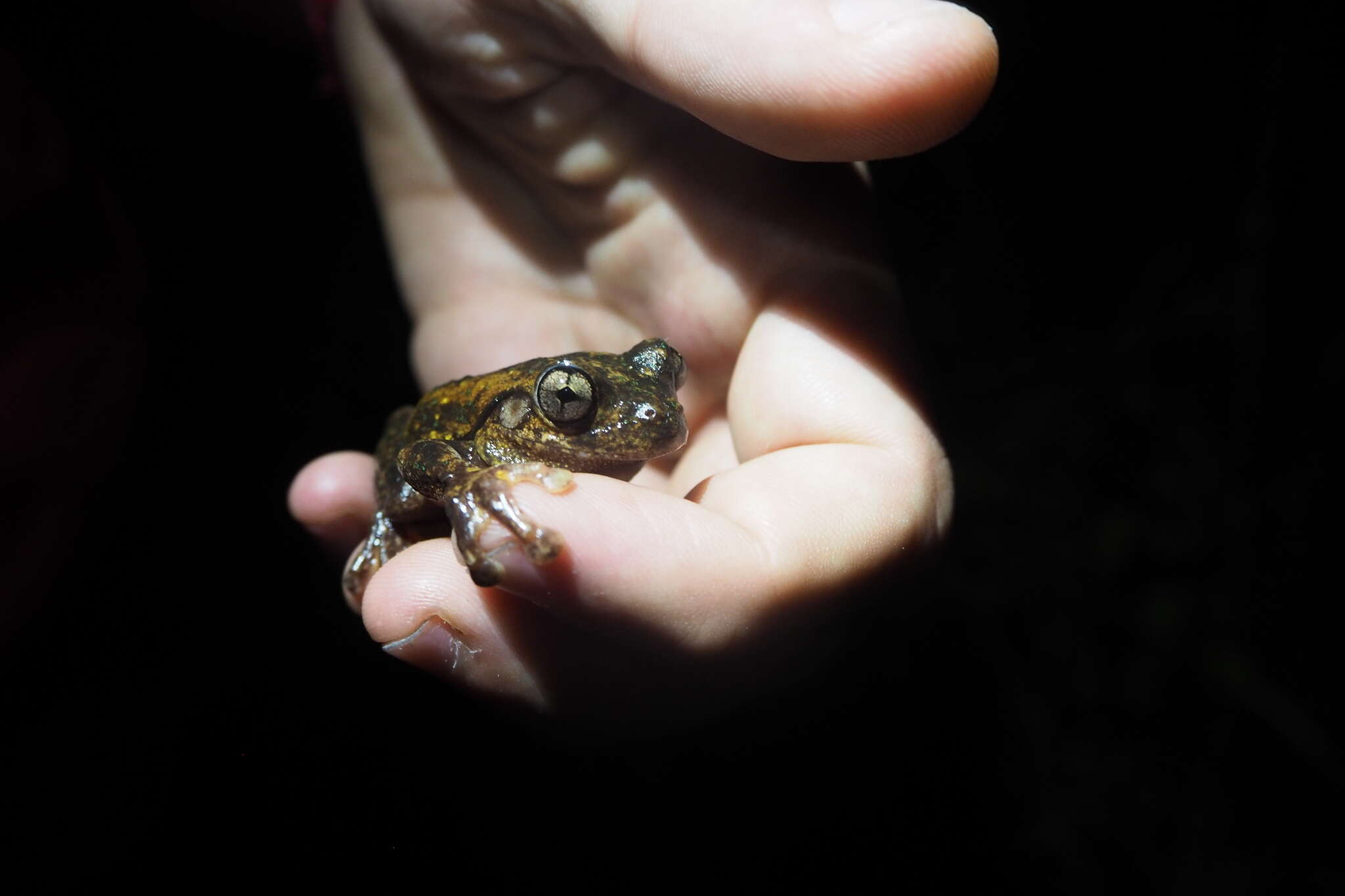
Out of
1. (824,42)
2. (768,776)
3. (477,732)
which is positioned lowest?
(768,776)

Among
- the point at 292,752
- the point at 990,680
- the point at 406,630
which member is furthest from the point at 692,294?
the point at 990,680

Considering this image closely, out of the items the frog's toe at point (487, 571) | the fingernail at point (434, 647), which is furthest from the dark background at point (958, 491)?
the frog's toe at point (487, 571)

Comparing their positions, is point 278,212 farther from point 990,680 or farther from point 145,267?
point 990,680

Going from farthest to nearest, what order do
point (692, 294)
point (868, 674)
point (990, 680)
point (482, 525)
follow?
point (990, 680), point (868, 674), point (692, 294), point (482, 525)

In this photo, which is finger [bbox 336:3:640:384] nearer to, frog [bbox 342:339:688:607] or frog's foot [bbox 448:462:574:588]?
frog [bbox 342:339:688:607]

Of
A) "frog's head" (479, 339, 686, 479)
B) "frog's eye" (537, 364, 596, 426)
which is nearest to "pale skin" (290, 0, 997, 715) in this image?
"frog's head" (479, 339, 686, 479)

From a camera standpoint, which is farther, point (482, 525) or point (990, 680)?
point (990, 680)

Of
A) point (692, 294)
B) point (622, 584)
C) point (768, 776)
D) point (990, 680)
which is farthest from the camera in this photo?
point (990, 680)
